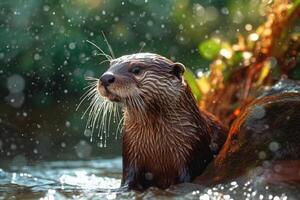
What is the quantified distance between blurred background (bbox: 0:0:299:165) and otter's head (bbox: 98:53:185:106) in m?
3.13

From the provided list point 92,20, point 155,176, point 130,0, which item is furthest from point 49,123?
point 155,176

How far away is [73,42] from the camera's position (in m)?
8.11

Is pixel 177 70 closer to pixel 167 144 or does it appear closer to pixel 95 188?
pixel 167 144

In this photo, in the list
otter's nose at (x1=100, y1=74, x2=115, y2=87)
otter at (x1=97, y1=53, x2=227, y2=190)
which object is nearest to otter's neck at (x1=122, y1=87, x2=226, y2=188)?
otter at (x1=97, y1=53, x2=227, y2=190)

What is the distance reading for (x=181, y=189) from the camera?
10.3 ft

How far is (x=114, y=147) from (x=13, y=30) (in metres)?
2.45

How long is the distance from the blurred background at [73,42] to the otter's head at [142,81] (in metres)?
3.13

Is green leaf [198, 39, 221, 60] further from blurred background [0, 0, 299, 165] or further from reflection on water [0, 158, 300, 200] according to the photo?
blurred background [0, 0, 299, 165]

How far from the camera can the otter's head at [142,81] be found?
10.2 feet

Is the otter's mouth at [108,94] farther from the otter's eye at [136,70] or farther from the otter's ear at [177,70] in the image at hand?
the otter's ear at [177,70]

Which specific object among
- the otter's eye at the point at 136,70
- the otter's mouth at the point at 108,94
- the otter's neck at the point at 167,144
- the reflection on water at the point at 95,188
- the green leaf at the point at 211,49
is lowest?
the reflection on water at the point at 95,188

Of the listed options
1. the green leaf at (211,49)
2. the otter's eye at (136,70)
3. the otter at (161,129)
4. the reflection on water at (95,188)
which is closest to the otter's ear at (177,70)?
the otter at (161,129)

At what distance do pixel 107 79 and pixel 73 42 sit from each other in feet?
16.8

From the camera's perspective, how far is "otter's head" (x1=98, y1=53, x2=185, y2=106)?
311 cm
